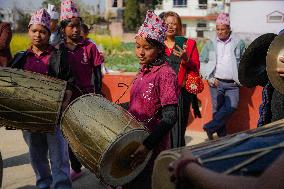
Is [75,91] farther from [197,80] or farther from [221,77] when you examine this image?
[221,77]

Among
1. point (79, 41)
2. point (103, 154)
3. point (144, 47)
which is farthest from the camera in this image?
point (79, 41)

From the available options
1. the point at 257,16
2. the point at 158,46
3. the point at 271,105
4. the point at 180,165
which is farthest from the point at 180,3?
the point at 180,165

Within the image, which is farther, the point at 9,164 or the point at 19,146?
the point at 19,146

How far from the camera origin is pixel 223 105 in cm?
614

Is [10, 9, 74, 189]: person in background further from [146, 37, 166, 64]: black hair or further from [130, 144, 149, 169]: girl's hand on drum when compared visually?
[130, 144, 149, 169]: girl's hand on drum

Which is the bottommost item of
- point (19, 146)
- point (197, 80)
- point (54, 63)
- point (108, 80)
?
point (19, 146)

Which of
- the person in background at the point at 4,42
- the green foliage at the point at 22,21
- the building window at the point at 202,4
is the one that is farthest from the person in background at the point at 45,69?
the building window at the point at 202,4

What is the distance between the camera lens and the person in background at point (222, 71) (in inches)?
231

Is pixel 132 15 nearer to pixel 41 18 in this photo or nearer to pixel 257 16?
pixel 257 16

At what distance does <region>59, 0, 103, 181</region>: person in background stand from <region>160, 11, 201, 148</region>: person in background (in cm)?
73

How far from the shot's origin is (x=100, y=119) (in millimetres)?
2752

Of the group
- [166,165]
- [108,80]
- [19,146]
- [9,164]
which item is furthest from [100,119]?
[108,80]

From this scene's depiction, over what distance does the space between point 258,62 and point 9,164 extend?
3.10 metres

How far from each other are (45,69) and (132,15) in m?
46.2
